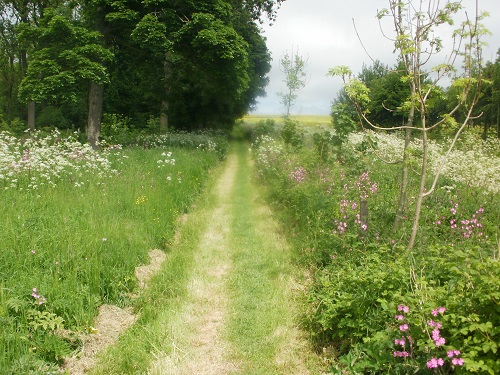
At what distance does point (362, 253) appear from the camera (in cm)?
518

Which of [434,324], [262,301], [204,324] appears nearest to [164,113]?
[262,301]

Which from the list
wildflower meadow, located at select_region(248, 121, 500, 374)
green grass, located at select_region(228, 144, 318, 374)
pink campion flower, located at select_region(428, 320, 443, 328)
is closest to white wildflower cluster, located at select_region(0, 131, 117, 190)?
green grass, located at select_region(228, 144, 318, 374)

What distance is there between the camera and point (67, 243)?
202 inches

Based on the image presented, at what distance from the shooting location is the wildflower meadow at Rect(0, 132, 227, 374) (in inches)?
147

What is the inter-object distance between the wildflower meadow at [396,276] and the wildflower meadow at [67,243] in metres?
2.81

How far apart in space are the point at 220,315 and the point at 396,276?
2.42m

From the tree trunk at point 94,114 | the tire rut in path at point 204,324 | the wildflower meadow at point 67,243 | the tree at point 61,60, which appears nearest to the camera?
the wildflower meadow at point 67,243

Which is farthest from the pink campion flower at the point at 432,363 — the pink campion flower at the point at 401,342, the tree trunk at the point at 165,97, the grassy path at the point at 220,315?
the tree trunk at the point at 165,97

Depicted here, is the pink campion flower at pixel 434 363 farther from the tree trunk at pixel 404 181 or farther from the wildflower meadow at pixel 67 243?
the wildflower meadow at pixel 67 243

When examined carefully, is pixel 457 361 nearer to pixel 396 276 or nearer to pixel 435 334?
pixel 435 334

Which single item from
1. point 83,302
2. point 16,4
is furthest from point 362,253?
point 16,4

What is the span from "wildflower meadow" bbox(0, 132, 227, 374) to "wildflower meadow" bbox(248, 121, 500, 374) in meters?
2.81

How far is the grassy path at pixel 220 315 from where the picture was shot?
3910 millimetres

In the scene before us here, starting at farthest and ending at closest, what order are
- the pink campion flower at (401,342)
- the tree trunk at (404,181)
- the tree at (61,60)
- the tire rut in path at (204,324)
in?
1. the tree at (61,60)
2. the tree trunk at (404,181)
3. the tire rut in path at (204,324)
4. the pink campion flower at (401,342)
